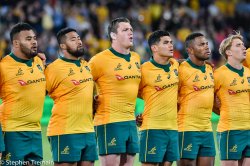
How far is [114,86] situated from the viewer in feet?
39.1

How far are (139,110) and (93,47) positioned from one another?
6.04m

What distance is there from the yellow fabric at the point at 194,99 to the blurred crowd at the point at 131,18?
31.9 ft

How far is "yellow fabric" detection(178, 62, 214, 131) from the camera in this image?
12383mm

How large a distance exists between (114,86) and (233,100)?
1909 mm

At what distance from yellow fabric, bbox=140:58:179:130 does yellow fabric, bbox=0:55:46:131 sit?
1689 millimetres

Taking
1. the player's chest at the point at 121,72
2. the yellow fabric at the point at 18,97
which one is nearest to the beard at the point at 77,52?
the player's chest at the point at 121,72

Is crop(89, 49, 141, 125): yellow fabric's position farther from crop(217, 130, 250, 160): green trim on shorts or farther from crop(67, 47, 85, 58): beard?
crop(217, 130, 250, 160): green trim on shorts

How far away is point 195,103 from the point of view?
12.4m

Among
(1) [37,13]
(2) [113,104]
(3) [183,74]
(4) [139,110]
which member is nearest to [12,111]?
(2) [113,104]

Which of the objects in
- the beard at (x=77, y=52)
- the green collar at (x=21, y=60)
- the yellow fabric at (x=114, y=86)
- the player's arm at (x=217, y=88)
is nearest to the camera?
the green collar at (x=21, y=60)

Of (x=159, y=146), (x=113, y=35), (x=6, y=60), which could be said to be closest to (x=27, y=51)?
(x=6, y=60)

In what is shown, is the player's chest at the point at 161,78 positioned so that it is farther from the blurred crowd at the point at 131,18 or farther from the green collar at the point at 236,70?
the blurred crowd at the point at 131,18

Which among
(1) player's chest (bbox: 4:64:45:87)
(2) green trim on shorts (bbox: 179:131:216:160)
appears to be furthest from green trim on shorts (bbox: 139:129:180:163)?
(1) player's chest (bbox: 4:64:45:87)

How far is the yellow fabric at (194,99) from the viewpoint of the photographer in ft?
40.6
